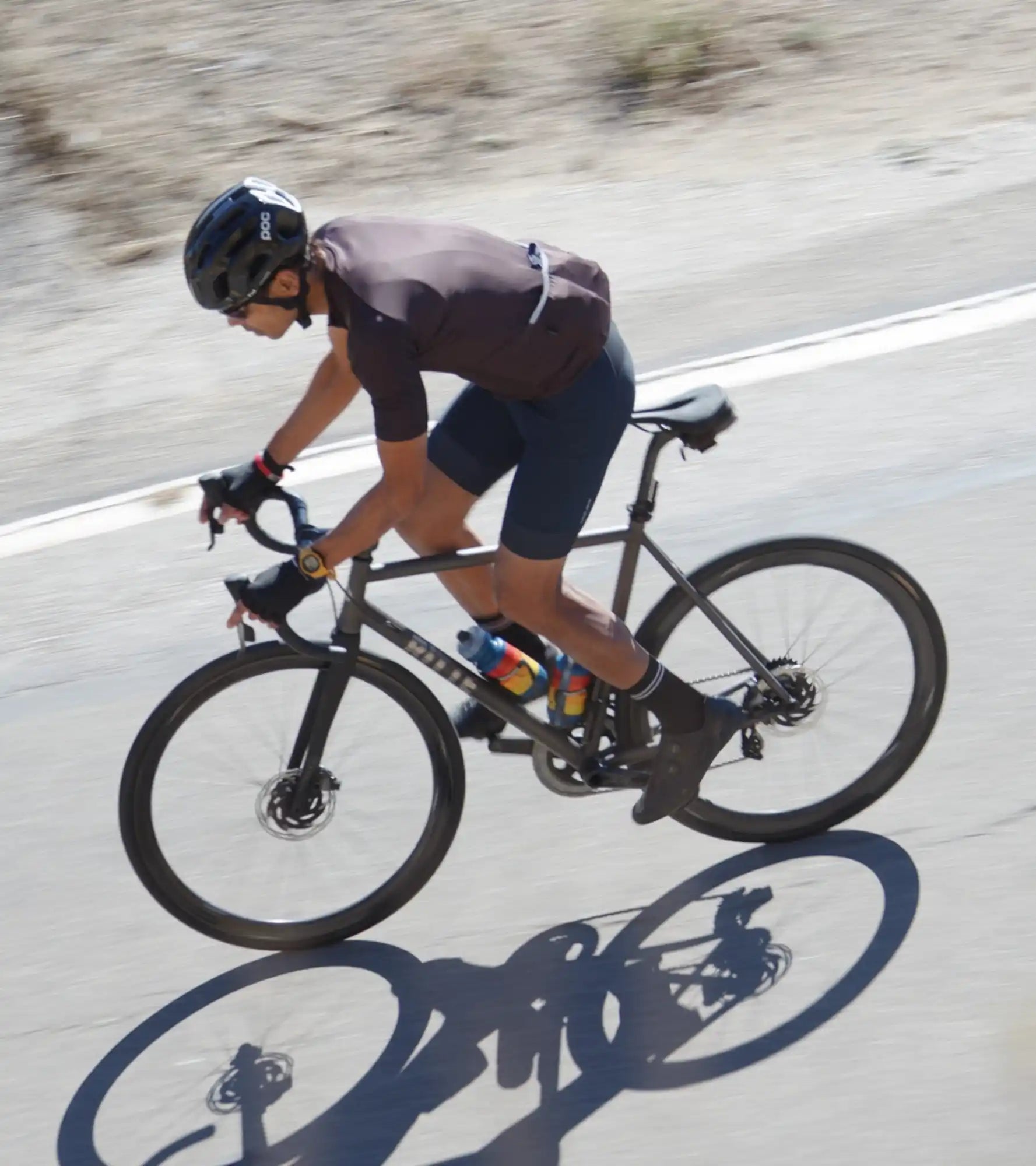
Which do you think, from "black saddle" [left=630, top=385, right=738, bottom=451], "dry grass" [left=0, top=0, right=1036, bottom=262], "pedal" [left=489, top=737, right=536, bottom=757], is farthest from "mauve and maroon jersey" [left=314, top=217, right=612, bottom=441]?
"dry grass" [left=0, top=0, right=1036, bottom=262]

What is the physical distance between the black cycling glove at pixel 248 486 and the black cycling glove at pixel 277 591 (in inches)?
8.9

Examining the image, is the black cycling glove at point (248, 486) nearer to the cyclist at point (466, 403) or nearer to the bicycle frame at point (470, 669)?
the cyclist at point (466, 403)

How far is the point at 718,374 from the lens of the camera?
6723mm

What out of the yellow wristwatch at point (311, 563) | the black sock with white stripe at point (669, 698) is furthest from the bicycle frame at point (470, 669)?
the yellow wristwatch at point (311, 563)

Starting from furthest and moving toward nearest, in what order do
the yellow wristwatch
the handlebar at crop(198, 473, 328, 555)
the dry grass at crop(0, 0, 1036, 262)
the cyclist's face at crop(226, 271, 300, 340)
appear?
the dry grass at crop(0, 0, 1036, 262)
the handlebar at crop(198, 473, 328, 555)
the yellow wristwatch
the cyclist's face at crop(226, 271, 300, 340)

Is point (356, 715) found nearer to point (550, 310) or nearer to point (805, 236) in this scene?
point (550, 310)

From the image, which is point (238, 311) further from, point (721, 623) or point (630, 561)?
point (721, 623)

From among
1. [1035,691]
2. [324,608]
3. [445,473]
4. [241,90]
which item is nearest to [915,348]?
[1035,691]

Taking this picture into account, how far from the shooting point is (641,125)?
29.3 feet

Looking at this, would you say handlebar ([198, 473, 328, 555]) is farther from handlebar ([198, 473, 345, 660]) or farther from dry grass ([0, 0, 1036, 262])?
dry grass ([0, 0, 1036, 262])

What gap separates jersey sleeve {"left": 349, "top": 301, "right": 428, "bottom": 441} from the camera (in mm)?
3455

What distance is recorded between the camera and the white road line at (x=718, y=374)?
6309 millimetres

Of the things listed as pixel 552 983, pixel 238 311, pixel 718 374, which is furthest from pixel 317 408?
pixel 718 374

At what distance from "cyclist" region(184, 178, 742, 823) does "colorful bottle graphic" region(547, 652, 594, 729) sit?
0.10 metres
